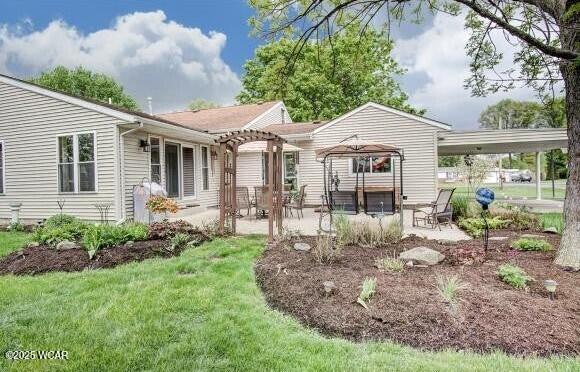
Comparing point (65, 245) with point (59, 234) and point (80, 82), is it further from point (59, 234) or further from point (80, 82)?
point (80, 82)

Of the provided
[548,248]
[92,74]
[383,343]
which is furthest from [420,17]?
[92,74]

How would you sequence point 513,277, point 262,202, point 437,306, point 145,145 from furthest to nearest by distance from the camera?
point 145,145, point 262,202, point 513,277, point 437,306

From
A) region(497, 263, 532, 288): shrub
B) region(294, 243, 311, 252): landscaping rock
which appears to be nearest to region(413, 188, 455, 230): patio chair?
region(294, 243, 311, 252): landscaping rock

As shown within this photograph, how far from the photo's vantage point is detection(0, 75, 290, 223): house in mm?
9938

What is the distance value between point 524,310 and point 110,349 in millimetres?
3560

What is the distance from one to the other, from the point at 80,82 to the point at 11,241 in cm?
2705

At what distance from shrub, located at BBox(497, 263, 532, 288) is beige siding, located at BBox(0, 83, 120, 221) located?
359 inches

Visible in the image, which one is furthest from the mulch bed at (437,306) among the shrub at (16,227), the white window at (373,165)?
the white window at (373,165)

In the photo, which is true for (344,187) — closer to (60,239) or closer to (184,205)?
(184,205)

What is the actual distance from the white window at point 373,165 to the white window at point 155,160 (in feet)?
22.6

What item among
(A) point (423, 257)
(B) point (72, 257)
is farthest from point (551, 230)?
(B) point (72, 257)

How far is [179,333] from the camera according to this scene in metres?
3.17

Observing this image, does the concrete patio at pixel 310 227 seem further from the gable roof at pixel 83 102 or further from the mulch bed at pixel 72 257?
the gable roof at pixel 83 102

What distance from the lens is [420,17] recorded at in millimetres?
6293
